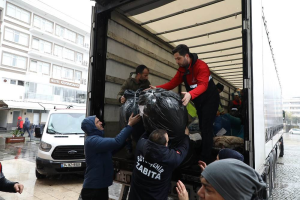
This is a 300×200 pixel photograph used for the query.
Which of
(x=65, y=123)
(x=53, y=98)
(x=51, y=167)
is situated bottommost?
(x=51, y=167)

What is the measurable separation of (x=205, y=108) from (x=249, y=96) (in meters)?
0.56

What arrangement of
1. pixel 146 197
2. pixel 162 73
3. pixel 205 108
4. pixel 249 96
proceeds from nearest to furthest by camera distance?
pixel 146 197, pixel 249 96, pixel 205 108, pixel 162 73

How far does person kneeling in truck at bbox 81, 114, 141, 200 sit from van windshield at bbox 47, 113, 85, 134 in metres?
3.80

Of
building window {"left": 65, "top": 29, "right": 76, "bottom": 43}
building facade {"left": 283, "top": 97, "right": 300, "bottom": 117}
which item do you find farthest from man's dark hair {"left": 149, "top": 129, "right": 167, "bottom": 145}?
building facade {"left": 283, "top": 97, "right": 300, "bottom": 117}

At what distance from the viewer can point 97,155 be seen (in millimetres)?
2551

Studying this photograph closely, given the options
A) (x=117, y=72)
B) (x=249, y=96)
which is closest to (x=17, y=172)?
(x=117, y=72)

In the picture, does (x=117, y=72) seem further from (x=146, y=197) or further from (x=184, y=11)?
(x=146, y=197)

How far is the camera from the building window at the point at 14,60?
70.6 ft

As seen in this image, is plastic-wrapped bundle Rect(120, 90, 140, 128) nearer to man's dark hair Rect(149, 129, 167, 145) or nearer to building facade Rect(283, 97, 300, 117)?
man's dark hair Rect(149, 129, 167, 145)

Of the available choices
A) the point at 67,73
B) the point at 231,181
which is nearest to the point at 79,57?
the point at 67,73

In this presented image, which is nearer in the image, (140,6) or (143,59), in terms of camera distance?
(140,6)

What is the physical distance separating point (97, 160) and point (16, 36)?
25.6 meters

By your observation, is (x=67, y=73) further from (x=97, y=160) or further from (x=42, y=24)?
(x=97, y=160)

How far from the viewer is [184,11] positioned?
3836mm
